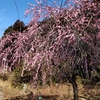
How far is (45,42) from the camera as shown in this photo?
10.9 feet

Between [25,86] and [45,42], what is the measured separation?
7.88m

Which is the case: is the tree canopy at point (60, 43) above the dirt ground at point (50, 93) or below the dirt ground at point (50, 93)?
above

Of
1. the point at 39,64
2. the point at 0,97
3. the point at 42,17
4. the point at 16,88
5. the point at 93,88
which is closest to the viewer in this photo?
the point at 39,64

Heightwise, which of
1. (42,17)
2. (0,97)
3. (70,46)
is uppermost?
(42,17)

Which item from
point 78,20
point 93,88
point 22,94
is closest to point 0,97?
point 22,94

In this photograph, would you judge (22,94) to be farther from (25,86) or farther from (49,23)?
(49,23)

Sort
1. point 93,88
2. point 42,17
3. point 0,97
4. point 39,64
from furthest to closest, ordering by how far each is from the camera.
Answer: point 93,88 → point 0,97 → point 42,17 → point 39,64

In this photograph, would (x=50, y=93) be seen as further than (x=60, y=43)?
Yes

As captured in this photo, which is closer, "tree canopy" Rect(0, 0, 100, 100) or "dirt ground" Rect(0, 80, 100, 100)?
"tree canopy" Rect(0, 0, 100, 100)

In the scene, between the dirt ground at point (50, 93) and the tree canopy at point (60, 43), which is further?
the dirt ground at point (50, 93)

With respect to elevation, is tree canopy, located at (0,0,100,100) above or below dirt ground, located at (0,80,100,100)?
above

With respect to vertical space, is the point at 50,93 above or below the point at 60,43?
below

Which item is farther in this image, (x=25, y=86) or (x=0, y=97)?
(x=25, y=86)

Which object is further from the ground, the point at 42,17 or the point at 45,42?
the point at 42,17
